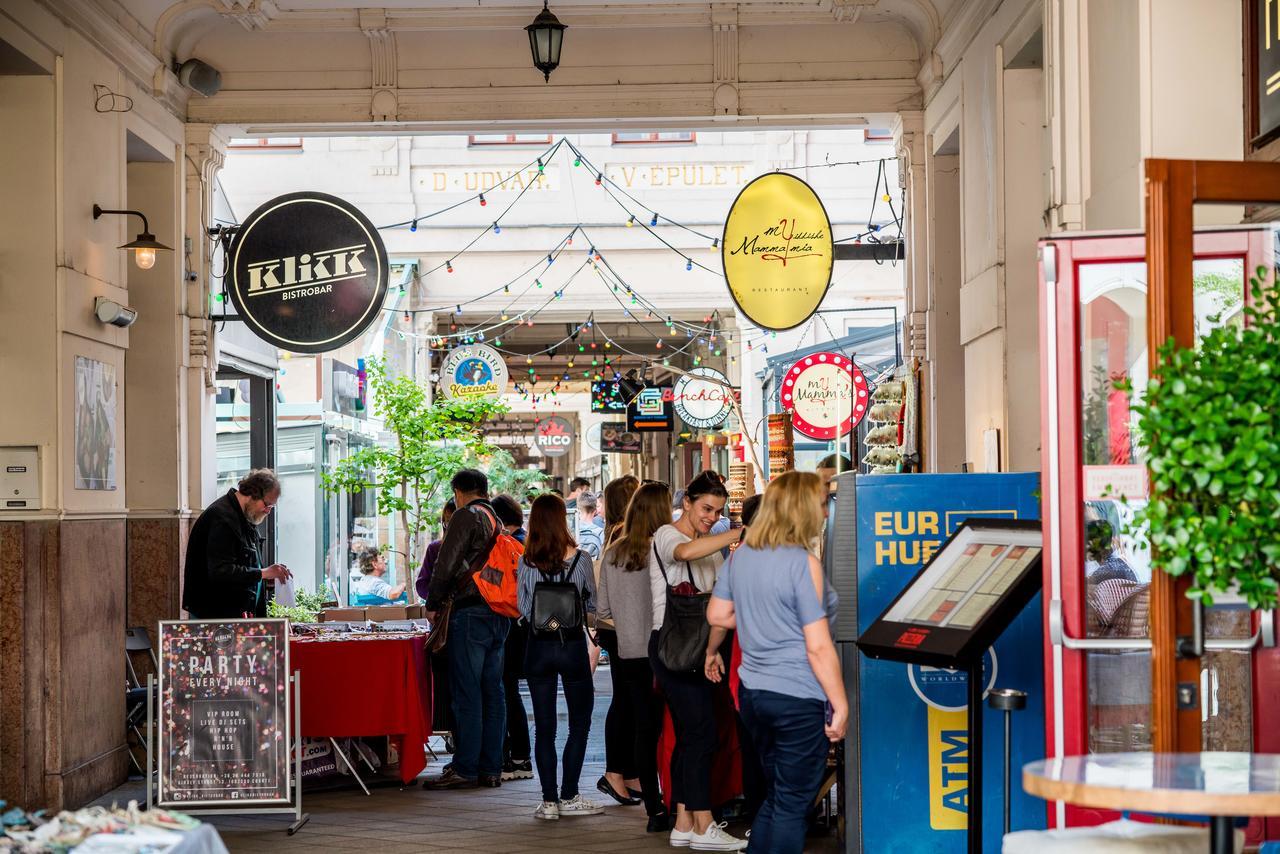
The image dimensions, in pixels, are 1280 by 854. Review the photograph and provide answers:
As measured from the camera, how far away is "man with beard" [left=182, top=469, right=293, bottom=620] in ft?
27.3

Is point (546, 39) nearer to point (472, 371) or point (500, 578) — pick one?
point (500, 578)

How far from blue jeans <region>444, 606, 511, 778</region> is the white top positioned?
6.37 ft

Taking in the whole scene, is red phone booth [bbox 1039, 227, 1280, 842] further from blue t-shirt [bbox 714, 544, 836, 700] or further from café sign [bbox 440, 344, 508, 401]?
café sign [bbox 440, 344, 508, 401]

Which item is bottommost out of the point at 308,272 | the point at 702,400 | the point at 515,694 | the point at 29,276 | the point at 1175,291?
the point at 515,694

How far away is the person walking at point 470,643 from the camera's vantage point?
8.53 meters

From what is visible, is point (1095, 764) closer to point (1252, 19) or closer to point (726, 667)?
point (1252, 19)

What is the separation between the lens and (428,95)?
403 inches

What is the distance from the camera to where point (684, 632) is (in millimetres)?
6637

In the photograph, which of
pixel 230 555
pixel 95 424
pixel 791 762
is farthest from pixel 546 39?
pixel 791 762

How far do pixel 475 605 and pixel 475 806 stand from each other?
1155 millimetres

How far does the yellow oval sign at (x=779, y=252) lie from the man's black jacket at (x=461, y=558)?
2.42 m

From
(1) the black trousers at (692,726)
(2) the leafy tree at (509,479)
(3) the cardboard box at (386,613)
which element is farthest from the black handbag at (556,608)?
(2) the leafy tree at (509,479)

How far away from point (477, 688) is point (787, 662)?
354cm

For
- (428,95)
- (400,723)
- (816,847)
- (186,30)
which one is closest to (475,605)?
(400,723)
